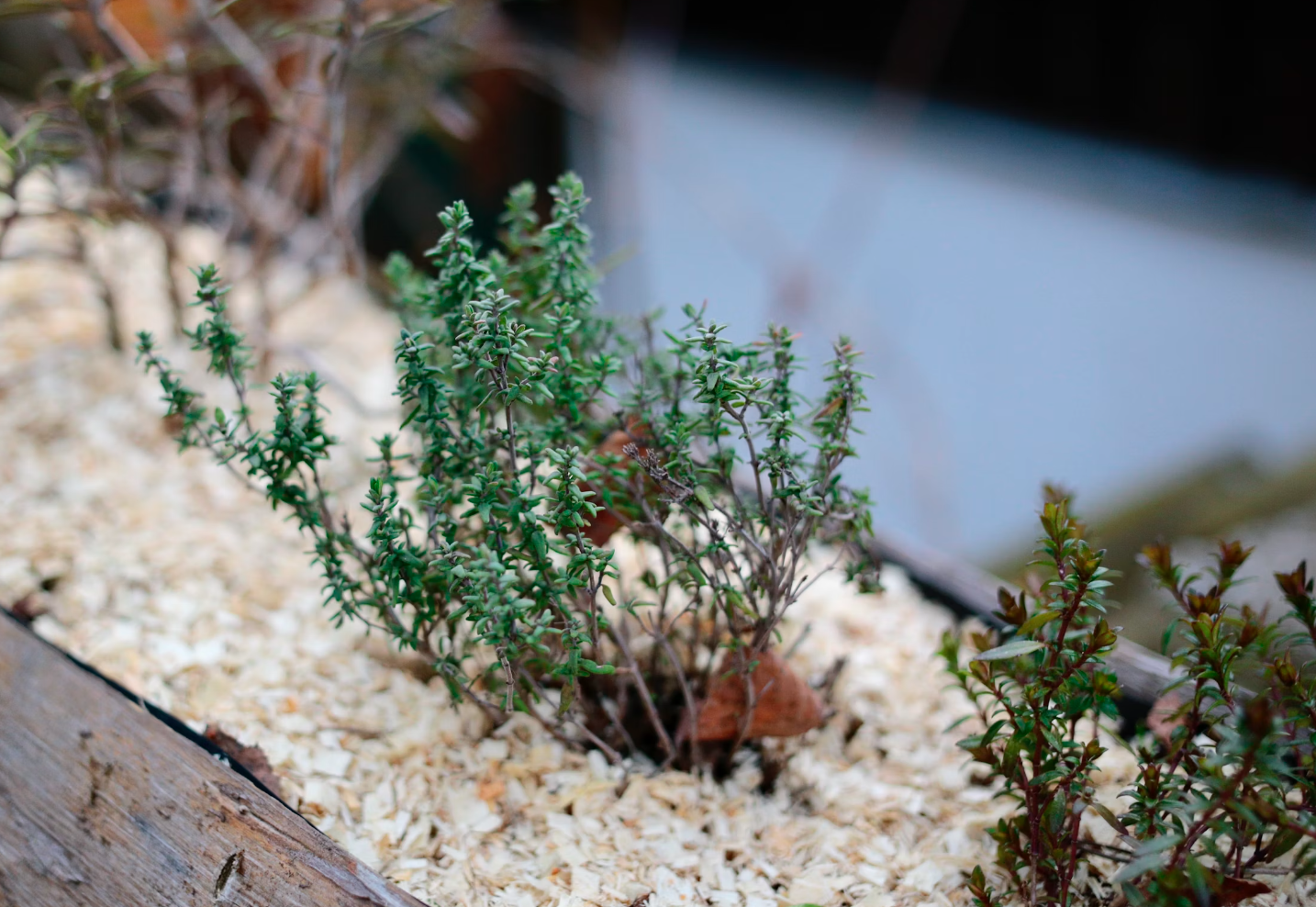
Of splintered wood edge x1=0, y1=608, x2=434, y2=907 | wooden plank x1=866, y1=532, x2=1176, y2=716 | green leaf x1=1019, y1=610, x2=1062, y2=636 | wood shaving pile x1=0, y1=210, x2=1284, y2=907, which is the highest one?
wooden plank x1=866, y1=532, x2=1176, y2=716

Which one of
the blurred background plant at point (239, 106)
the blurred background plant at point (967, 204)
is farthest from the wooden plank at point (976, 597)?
the blurred background plant at point (239, 106)

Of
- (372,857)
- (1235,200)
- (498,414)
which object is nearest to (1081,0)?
(1235,200)

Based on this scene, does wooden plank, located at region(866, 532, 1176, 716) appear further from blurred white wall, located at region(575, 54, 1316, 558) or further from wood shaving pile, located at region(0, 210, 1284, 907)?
blurred white wall, located at region(575, 54, 1316, 558)

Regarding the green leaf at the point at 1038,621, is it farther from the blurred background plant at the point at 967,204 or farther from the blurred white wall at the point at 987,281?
the blurred white wall at the point at 987,281

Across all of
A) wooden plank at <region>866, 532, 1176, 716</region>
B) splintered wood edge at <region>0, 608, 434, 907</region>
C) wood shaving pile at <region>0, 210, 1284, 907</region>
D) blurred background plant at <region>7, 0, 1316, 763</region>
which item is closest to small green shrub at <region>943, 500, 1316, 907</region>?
wood shaving pile at <region>0, 210, 1284, 907</region>

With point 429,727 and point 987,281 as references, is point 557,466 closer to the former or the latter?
point 429,727

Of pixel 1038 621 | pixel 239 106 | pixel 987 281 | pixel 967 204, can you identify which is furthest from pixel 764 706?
pixel 967 204

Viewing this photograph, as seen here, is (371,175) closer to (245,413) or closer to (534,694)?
(245,413)
